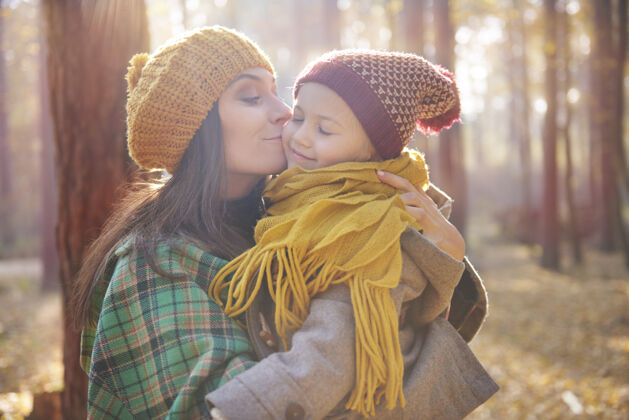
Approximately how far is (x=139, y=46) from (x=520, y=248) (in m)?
14.8

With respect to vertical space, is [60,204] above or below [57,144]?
below

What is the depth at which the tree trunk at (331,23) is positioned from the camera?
1117cm

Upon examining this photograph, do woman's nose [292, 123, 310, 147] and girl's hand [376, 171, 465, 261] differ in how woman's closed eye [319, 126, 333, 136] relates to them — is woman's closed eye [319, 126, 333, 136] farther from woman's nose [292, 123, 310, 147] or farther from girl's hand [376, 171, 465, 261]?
girl's hand [376, 171, 465, 261]

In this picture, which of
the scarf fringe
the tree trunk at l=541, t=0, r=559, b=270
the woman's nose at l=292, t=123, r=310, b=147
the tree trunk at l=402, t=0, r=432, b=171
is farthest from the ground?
the tree trunk at l=402, t=0, r=432, b=171

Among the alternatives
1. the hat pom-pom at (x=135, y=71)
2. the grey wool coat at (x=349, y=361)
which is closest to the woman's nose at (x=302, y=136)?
the grey wool coat at (x=349, y=361)

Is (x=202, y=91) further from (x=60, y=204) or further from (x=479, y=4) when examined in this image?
(x=479, y=4)

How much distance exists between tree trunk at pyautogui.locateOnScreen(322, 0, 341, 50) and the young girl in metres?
9.77

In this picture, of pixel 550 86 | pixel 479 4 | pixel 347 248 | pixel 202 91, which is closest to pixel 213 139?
pixel 202 91

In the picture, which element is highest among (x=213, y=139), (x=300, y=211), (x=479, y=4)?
(x=479, y=4)

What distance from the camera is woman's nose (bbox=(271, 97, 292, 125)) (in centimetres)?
203

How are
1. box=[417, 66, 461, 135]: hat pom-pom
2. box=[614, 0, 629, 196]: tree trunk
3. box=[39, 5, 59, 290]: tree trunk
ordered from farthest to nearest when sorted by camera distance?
box=[39, 5, 59, 290]: tree trunk
box=[614, 0, 629, 196]: tree trunk
box=[417, 66, 461, 135]: hat pom-pom

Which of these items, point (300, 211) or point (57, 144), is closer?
point (300, 211)

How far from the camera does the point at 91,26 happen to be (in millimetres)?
2654

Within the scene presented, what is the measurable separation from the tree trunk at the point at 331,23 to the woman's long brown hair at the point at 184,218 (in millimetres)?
9743
